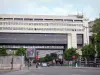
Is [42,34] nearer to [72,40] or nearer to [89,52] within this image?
[72,40]

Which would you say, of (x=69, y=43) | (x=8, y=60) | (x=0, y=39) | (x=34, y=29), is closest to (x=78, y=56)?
(x=69, y=43)

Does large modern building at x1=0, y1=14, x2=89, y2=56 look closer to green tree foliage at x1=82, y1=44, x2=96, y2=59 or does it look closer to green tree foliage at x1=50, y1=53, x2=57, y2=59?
green tree foliage at x1=50, y1=53, x2=57, y2=59

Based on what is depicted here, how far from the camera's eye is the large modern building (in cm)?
13788

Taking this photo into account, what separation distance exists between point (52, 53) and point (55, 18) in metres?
24.6

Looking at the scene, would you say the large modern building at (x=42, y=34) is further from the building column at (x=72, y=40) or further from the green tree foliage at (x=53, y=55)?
the green tree foliage at (x=53, y=55)

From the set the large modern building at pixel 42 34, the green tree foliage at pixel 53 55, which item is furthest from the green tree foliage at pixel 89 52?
the green tree foliage at pixel 53 55

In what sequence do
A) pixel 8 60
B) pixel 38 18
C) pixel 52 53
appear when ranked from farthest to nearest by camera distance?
pixel 52 53, pixel 38 18, pixel 8 60

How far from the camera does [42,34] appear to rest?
14038cm

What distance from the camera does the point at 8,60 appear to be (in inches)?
2323

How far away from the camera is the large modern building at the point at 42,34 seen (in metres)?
138

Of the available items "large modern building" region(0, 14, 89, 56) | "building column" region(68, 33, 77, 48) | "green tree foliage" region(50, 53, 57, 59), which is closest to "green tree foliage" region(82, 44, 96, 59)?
"large modern building" region(0, 14, 89, 56)

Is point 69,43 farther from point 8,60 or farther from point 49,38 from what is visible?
point 8,60

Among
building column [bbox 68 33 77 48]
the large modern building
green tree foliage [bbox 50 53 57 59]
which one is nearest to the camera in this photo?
the large modern building

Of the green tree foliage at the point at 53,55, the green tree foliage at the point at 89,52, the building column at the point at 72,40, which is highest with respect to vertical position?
the building column at the point at 72,40
